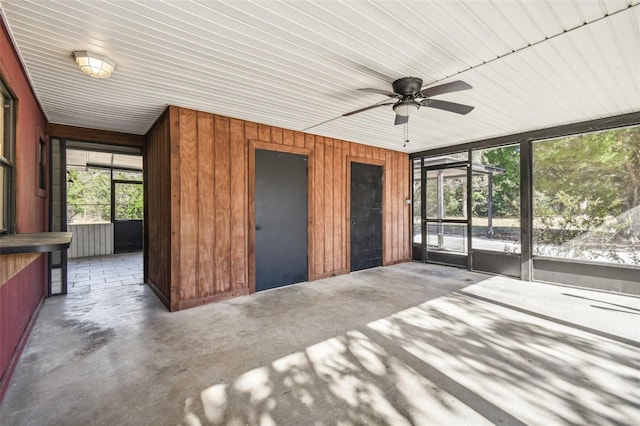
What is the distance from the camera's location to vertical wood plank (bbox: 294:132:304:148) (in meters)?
4.98

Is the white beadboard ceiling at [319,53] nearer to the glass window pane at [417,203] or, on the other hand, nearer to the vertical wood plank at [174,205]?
the vertical wood plank at [174,205]

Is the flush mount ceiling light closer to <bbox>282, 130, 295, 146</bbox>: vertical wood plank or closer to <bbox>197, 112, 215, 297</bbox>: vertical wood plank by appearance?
Result: <bbox>197, 112, 215, 297</bbox>: vertical wood plank

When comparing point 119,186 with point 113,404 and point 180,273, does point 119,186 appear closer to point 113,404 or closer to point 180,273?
point 180,273

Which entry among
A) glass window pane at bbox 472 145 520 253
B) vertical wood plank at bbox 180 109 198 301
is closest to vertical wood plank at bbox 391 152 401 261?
glass window pane at bbox 472 145 520 253

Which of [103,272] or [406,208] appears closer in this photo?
[103,272]

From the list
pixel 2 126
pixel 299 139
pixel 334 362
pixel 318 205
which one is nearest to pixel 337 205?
pixel 318 205

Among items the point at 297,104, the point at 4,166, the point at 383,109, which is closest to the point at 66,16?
the point at 4,166

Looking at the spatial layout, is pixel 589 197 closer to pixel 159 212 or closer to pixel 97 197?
pixel 159 212

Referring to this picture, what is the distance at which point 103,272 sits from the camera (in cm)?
595

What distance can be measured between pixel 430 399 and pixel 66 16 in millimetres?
3635

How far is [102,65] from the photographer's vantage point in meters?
2.54

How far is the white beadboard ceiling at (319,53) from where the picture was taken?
6.56 feet

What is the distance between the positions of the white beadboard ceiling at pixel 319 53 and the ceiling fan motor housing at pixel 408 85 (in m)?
0.05

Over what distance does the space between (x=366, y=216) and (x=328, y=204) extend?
3.51 feet
